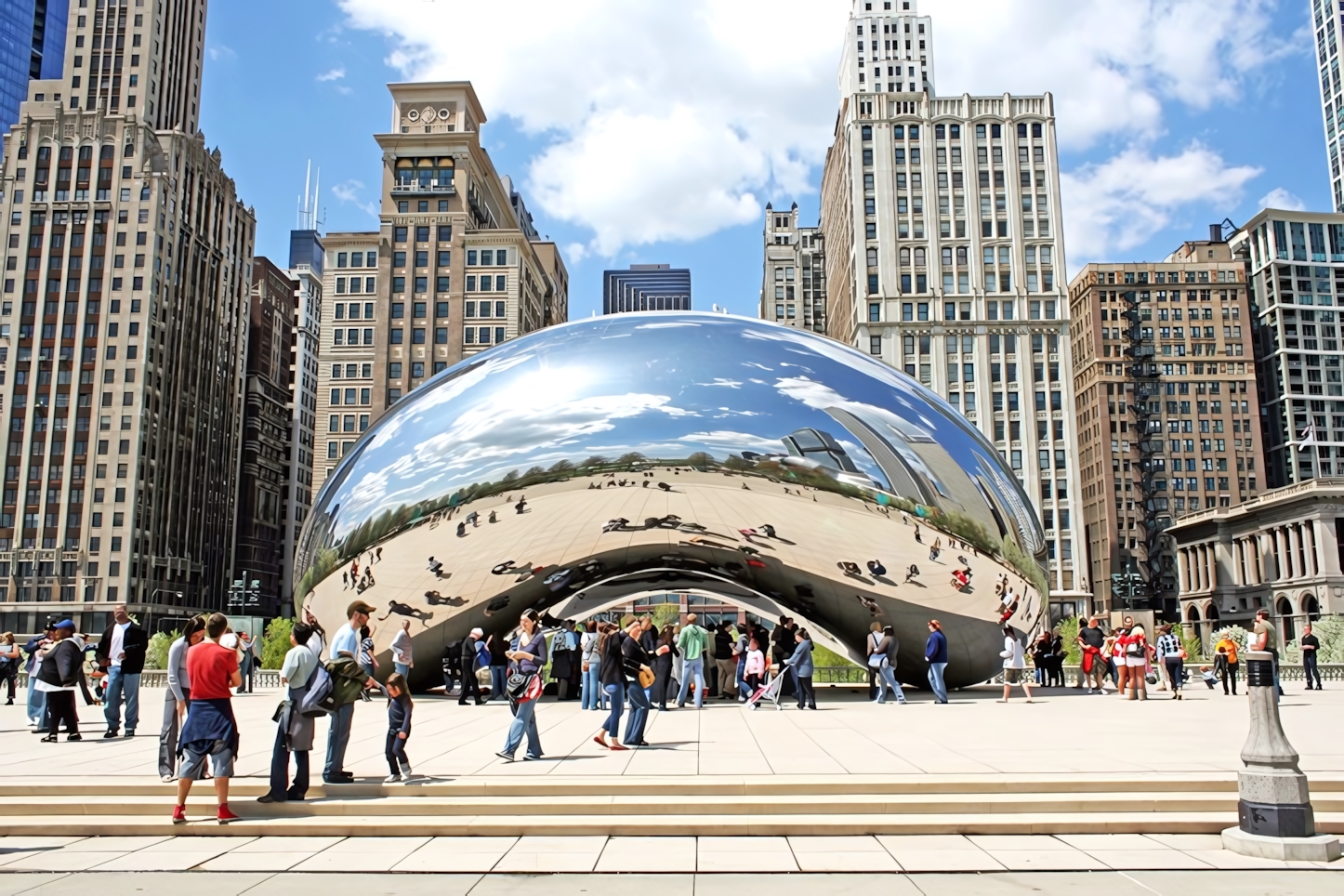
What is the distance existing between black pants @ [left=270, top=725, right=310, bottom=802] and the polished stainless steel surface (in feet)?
21.2

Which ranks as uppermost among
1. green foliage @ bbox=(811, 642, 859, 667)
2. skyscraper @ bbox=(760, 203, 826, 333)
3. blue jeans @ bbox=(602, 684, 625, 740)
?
skyscraper @ bbox=(760, 203, 826, 333)

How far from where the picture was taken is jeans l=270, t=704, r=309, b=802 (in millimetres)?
8344

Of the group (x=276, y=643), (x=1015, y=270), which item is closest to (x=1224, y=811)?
(x=276, y=643)

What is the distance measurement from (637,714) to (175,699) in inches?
176

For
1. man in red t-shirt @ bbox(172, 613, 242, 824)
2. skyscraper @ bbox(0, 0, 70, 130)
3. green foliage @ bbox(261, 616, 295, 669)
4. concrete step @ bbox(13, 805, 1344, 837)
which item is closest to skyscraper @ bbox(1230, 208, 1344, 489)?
green foliage @ bbox(261, 616, 295, 669)

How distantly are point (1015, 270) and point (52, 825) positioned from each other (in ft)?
301

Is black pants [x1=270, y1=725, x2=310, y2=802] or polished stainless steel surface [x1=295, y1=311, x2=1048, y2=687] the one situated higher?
polished stainless steel surface [x1=295, y1=311, x2=1048, y2=687]

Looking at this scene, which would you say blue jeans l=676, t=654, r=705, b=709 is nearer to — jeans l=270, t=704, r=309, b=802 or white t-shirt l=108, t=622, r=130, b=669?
white t-shirt l=108, t=622, r=130, b=669

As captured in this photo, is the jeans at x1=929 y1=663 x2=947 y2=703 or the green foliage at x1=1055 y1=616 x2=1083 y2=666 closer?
the jeans at x1=929 y1=663 x2=947 y2=703

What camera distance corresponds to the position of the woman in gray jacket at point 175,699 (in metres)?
9.36

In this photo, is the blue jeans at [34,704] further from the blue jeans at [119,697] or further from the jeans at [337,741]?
the jeans at [337,741]

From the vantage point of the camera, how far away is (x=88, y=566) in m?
90.4

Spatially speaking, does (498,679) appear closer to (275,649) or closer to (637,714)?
(637,714)

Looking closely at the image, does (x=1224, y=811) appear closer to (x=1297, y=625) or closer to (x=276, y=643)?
(x=276, y=643)
